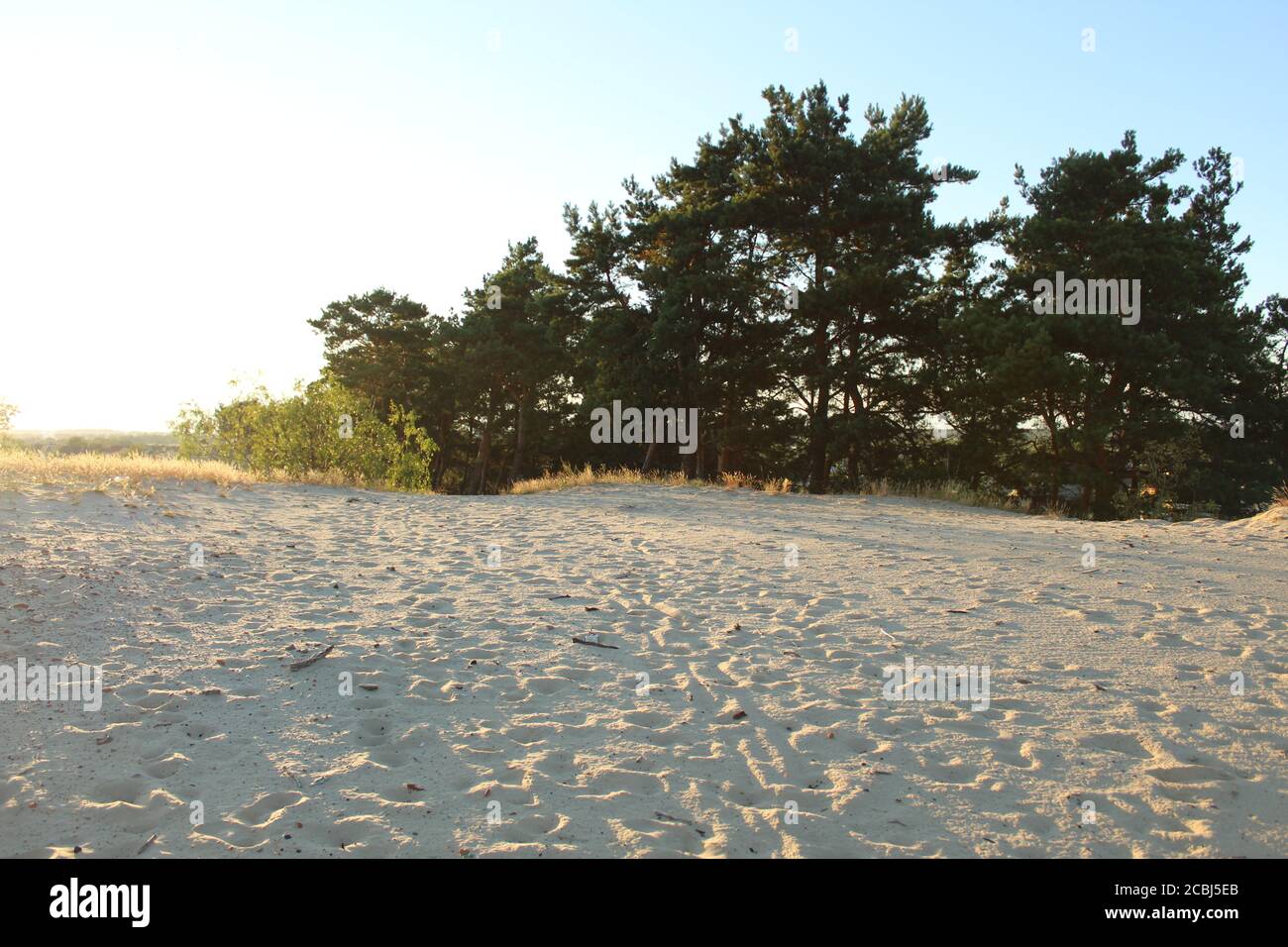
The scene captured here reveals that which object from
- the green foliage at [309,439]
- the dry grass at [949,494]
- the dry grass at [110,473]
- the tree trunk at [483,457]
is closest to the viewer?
the dry grass at [110,473]

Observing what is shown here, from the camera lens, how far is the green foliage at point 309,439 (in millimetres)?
19031

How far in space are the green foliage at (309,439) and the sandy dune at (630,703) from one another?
9.69 meters

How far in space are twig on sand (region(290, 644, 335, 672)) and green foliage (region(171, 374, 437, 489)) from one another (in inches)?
477

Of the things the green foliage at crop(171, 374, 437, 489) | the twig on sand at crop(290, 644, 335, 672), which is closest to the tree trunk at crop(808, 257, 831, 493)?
the green foliage at crop(171, 374, 437, 489)

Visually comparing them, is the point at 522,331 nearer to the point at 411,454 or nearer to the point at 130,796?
the point at 411,454

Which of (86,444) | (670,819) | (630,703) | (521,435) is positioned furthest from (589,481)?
(86,444)

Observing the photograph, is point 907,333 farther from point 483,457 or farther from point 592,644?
point 483,457

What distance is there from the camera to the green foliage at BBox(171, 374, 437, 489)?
19031mm

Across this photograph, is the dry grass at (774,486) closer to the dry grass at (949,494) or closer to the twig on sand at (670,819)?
the dry grass at (949,494)

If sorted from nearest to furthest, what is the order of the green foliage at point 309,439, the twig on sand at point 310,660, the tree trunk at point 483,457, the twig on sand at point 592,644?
1. the twig on sand at point 310,660
2. the twig on sand at point 592,644
3. the green foliage at point 309,439
4. the tree trunk at point 483,457

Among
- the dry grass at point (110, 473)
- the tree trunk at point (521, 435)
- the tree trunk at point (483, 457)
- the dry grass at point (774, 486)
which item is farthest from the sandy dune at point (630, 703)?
the tree trunk at point (483, 457)

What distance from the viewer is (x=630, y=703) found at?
484 cm

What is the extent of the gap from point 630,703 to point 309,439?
668 inches
